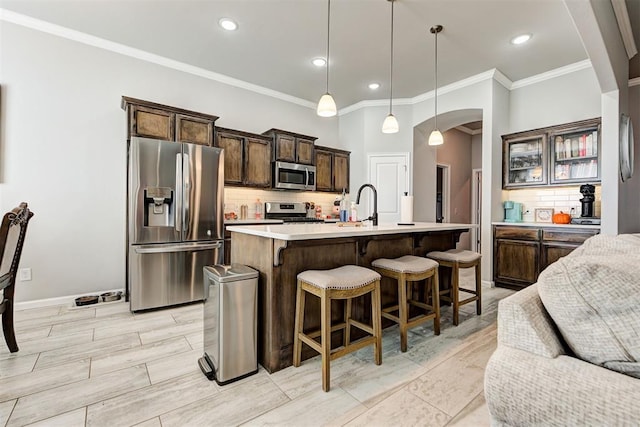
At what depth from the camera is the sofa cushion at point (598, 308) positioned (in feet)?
2.39

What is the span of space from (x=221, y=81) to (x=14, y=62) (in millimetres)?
2253

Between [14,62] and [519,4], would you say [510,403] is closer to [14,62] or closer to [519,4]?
[519,4]

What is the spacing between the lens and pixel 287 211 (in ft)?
16.1

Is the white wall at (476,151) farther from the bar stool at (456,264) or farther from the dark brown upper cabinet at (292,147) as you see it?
the bar stool at (456,264)

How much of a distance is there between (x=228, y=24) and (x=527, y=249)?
4684 mm

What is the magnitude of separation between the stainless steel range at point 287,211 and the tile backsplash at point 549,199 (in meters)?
3.23

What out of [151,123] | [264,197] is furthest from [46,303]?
[264,197]

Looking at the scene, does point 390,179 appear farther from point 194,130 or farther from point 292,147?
Result: point 194,130

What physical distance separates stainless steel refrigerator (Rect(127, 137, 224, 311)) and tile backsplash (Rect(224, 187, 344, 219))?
924 millimetres

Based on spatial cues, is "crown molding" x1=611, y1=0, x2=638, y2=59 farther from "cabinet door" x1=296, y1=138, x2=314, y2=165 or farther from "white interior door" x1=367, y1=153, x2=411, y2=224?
"cabinet door" x1=296, y1=138, x2=314, y2=165

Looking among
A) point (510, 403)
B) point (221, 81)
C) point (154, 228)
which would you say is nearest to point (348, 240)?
point (510, 403)

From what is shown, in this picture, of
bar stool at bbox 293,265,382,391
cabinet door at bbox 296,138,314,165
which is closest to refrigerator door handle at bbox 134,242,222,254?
bar stool at bbox 293,265,382,391

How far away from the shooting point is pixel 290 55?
3.87m

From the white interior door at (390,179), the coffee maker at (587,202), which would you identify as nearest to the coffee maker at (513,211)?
the coffee maker at (587,202)
